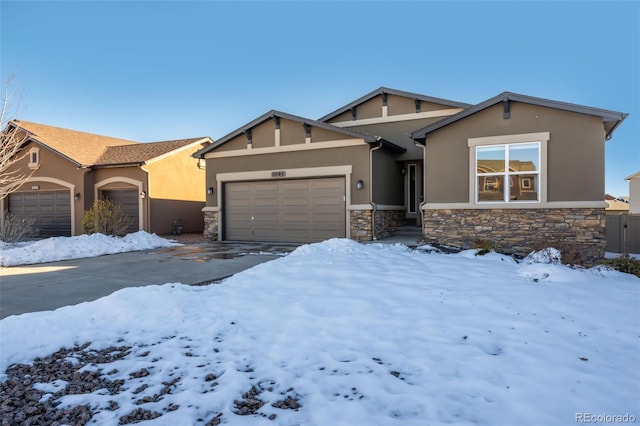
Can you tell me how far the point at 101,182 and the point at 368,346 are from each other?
1793cm

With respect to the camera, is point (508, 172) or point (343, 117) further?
point (343, 117)

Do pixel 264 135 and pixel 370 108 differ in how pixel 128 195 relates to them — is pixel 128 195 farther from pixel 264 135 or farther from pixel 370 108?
pixel 370 108

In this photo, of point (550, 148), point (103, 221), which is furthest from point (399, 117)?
point (103, 221)

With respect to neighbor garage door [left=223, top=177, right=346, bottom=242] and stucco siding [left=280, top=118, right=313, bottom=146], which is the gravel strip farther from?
stucco siding [left=280, top=118, right=313, bottom=146]

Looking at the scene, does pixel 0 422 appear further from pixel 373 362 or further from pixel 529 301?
pixel 529 301

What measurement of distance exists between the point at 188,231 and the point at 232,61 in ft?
30.4

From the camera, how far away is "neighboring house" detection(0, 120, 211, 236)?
1669 cm

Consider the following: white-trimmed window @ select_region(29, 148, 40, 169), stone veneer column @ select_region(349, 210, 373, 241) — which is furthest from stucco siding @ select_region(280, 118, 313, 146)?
white-trimmed window @ select_region(29, 148, 40, 169)

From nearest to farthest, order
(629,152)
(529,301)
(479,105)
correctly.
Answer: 1. (529,301)
2. (479,105)
3. (629,152)

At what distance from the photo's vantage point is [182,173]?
18547mm

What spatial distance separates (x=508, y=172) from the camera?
389 inches

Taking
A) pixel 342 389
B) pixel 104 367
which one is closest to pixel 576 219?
pixel 342 389

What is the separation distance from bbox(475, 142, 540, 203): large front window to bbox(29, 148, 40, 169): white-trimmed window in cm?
1993

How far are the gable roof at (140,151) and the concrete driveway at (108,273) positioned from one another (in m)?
6.83
